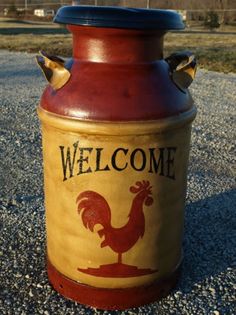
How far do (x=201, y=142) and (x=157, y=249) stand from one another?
Answer: 2789mm

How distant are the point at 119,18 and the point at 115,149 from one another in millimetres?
540

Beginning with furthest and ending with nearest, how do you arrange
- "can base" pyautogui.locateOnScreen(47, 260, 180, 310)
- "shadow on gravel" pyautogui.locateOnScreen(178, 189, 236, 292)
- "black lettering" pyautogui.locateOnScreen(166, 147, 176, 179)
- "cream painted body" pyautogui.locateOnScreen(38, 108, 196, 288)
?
"shadow on gravel" pyautogui.locateOnScreen(178, 189, 236, 292) < "can base" pyautogui.locateOnScreen(47, 260, 180, 310) < "black lettering" pyautogui.locateOnScreen(166, 147, 176, 179) < "cream painted body" pyautogui.locateOnScreen(38, 108, 196, 288)

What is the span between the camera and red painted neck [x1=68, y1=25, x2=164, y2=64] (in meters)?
2.13

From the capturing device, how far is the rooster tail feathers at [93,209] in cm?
223

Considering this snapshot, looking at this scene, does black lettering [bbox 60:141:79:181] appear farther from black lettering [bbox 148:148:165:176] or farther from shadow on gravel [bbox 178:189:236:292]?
shadow on gravel [bbox 178:189:236:292]

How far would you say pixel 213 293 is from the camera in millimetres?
2633

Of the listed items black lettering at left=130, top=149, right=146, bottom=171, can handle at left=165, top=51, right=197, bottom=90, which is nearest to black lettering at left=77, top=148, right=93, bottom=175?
black lettering at left=130, top=149, right=146, bottom=171

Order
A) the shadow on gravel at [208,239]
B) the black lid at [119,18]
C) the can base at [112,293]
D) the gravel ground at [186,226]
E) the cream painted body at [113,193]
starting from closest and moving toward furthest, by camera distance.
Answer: the black lid at [119,18] < the cream painted body at [113,193] < the can base at [112,293] < the gravel ground at [186,226] < the shadow on gravel at [208,239]

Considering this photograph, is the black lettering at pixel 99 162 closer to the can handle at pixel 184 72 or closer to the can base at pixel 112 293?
the can handle at pixel 184 72

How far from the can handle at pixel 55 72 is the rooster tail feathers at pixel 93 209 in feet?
1.65

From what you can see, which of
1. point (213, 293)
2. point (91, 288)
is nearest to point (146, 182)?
point (91, 288)

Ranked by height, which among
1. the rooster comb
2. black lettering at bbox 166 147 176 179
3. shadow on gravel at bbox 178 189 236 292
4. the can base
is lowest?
shadow on gravel at bbox 178 189 236 292

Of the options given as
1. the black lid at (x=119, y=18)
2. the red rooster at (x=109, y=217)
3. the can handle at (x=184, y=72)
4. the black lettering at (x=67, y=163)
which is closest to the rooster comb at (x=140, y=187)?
the red rooster at (x=109, y=217)

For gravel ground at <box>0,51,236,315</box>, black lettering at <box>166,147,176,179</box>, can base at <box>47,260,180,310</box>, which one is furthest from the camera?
gravel ground at <box>0,51,236,315</box>
